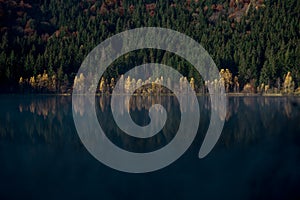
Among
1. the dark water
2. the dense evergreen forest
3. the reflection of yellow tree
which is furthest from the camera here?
the dense evergreen forest

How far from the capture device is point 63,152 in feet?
81.8

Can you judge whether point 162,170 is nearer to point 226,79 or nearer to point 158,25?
point 226,79

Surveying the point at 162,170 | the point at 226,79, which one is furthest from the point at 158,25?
the point at 162,170

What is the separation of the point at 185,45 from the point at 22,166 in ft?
374

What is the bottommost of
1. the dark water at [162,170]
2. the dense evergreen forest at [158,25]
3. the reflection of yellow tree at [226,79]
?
the dark water at [162,170]

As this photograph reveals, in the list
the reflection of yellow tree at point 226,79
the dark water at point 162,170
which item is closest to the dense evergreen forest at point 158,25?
the reflection of yellow tree at point 226,79

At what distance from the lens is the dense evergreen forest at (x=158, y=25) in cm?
10312

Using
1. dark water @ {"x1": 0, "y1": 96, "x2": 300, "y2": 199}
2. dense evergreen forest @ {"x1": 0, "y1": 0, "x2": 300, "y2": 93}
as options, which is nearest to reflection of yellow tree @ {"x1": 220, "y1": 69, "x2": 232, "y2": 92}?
dense evergreen forest @ {"x1": 0, "y1": 0, "x2": 300, "y2": 93}

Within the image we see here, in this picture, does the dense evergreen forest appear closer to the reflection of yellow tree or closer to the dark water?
the reflection of yellow tree

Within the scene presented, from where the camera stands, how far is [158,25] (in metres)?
169

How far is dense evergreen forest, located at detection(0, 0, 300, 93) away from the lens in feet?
338

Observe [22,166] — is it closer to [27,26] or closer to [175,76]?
[175,76]

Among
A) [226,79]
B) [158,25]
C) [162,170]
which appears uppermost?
[158,25]

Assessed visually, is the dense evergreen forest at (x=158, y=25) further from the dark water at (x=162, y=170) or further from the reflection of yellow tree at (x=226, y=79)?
the dark water at (x=162, y=170)
